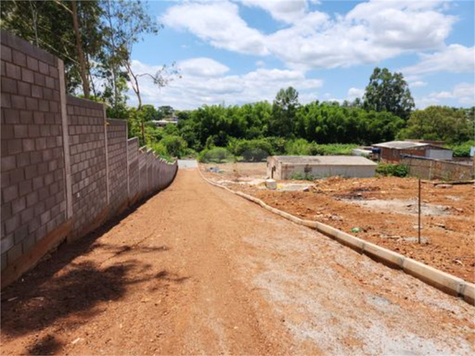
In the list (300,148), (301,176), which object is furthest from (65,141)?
(300,148)

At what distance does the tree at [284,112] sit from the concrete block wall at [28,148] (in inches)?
2421

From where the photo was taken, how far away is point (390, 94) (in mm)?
78688

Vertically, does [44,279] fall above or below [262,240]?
above

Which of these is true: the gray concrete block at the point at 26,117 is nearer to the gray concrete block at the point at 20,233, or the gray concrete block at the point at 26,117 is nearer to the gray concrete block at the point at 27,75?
the gray concrete block at the point at 27,75

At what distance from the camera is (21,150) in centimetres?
369

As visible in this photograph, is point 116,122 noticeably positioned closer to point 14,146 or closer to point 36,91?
point 36,91

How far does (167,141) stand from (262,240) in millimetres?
51381

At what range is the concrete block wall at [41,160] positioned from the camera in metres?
3.48

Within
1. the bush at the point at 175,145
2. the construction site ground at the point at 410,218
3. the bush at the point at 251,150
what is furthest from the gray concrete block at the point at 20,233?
the bush at the point at 175,145

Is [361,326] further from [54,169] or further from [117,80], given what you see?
[117,80]

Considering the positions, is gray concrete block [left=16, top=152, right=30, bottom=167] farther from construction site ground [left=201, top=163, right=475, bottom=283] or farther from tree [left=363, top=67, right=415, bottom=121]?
tree [left=363, top=67, right=415, bottom=121]

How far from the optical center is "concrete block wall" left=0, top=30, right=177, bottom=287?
3.48 m

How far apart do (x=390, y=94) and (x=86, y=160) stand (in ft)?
276

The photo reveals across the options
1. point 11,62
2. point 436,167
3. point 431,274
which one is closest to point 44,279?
point 11,62
